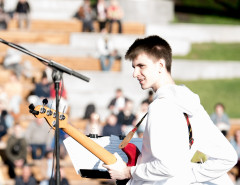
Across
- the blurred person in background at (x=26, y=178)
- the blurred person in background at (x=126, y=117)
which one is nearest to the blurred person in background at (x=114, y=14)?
the blurred person in background at (x=126, y=117)

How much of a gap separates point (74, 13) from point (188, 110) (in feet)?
56.8

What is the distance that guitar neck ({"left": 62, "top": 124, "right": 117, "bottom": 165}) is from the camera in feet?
12.6

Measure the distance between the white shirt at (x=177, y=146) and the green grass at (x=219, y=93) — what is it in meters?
11.6

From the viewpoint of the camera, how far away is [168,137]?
3488mm

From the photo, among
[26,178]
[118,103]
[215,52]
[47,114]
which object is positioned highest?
[47,114]

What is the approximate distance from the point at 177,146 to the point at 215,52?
614 inches

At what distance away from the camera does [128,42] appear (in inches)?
708

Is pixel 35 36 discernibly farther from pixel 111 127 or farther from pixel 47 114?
pixel 47 114

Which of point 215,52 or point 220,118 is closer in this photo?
point 220,118

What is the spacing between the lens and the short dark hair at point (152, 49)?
12.4 ft

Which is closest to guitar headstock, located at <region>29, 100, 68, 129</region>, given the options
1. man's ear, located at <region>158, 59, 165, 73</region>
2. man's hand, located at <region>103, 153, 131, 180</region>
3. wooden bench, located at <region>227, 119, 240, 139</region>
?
man's hand, located at <region>103, 153, 131, 180</region>

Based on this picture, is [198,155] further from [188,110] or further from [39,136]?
[39,136]

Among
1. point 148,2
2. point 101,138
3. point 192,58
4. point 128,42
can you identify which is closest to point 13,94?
point 128,42

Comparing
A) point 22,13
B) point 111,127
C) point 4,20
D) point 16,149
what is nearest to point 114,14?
point 22,13
